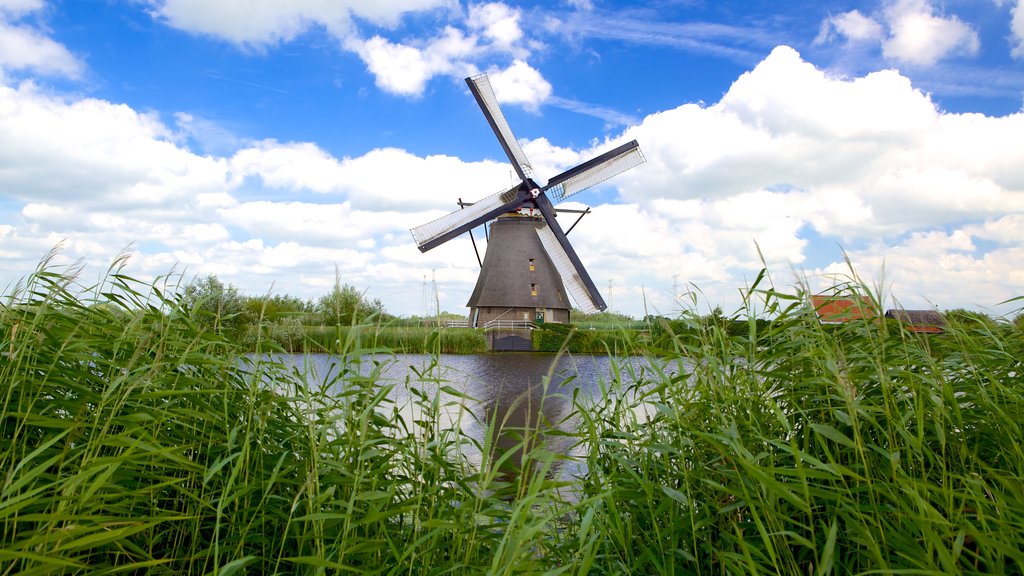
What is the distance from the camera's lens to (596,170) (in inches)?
1009

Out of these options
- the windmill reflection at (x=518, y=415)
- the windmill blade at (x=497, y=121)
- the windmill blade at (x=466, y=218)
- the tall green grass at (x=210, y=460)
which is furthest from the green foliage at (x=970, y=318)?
the windmill blade at (x=497, y=121)

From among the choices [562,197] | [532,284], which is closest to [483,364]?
[532,284]

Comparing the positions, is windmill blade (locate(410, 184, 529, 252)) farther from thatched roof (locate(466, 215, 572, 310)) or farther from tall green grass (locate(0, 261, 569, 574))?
tall green grass (locate(0, 261, 569, 574))

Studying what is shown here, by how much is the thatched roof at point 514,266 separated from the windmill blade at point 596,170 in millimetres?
1607

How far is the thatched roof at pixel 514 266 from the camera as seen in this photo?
25.6 m

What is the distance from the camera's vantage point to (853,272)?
8.05 ft

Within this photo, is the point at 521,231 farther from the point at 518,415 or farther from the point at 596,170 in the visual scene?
the point at 518,415

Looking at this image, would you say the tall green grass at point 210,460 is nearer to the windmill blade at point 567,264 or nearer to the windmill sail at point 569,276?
the windmill blade at point 567,264

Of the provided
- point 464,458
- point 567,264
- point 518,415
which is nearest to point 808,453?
point 464,458

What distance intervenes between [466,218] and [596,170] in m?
5.46

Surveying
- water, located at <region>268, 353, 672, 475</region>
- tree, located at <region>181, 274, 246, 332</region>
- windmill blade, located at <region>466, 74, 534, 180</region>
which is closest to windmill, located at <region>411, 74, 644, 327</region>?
windmill blade, located at <region>466, 74, 534, 180</region>

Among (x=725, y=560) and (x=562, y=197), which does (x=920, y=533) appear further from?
(x=562, y=197)

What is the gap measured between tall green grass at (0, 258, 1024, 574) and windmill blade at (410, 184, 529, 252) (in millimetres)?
22428

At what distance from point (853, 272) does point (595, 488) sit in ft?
4.19
